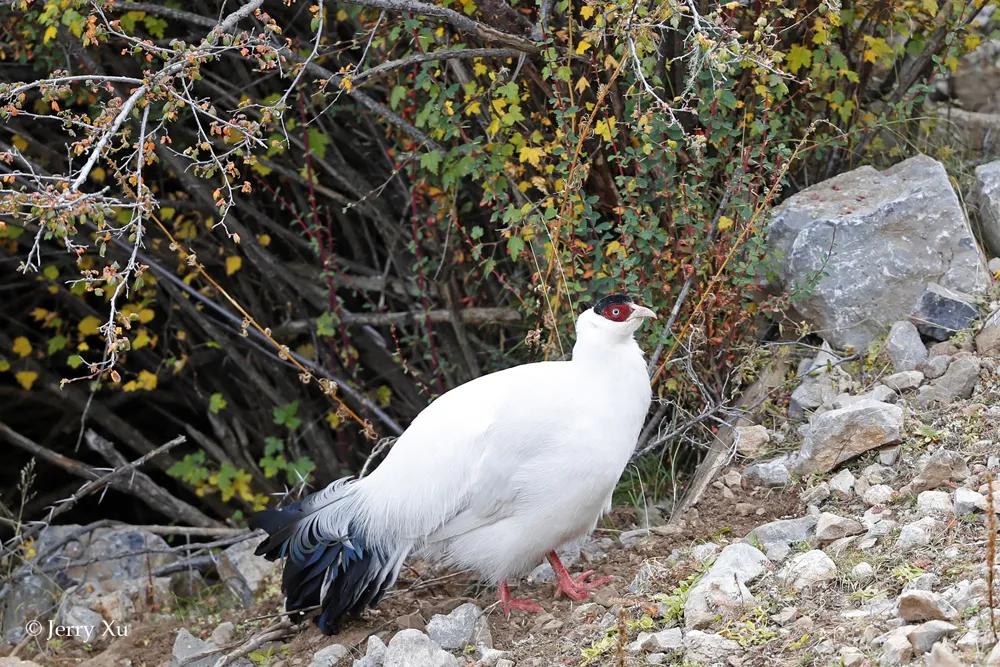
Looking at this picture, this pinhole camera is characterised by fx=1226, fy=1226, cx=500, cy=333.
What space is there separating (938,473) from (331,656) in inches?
83.5

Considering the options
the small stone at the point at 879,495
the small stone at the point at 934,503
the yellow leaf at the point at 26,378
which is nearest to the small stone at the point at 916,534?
the small stone at the point at 934,503

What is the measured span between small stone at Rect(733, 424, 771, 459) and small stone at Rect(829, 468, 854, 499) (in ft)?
1.44

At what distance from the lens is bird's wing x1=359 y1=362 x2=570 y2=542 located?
4.14 m

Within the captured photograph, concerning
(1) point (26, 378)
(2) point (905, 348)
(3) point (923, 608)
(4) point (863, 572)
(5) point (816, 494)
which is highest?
(2) point (905, 348)

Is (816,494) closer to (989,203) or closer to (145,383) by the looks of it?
(989,203)

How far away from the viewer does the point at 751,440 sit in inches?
187

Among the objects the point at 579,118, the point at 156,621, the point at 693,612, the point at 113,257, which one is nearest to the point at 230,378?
the point at 113,257

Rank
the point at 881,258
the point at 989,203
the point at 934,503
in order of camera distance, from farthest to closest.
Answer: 1. the point at 989,203
2. the point at 881,258
3. the point at 934,503

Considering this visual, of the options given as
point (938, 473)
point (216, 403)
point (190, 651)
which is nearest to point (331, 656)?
point (190, 651)

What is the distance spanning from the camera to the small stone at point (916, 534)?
364cm

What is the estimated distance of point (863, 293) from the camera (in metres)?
4.96

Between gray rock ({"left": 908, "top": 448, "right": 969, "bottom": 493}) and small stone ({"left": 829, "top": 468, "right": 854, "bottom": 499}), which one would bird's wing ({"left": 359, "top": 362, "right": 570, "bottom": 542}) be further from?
gray rock ({"left": 908, "top": 448, "right": 969, "bottom": 493})

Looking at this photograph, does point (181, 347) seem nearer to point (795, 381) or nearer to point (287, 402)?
point (287, 402)

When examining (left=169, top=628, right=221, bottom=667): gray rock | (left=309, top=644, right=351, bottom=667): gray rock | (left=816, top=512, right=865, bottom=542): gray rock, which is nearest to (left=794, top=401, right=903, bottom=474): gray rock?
(left=816, top=512, right=865, bottom=542): gray rock
